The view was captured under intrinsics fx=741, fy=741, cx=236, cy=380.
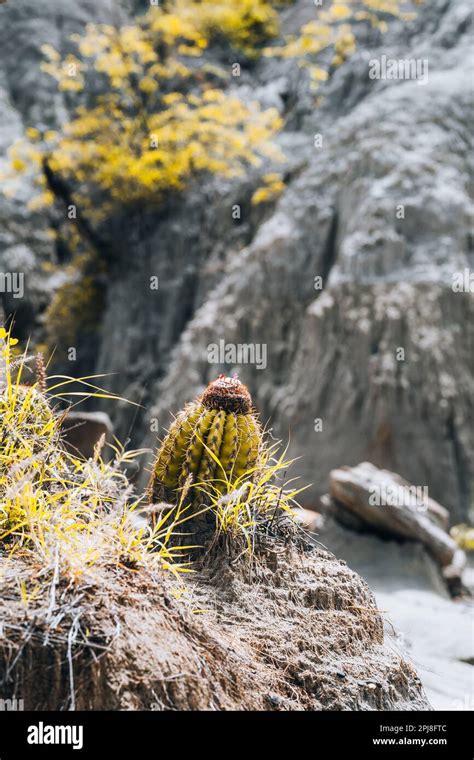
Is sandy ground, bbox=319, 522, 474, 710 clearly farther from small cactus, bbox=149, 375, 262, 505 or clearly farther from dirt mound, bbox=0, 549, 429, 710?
small cactus, bbox=149, 375, 262, 505

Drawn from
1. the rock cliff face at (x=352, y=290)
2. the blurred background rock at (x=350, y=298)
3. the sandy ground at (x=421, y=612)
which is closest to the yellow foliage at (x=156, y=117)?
the blurred background rock at (x=350, y=298)

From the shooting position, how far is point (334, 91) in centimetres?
1411

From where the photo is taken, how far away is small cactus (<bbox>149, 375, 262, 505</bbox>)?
10.1 feet

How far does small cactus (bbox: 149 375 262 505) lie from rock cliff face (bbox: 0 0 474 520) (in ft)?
17.5

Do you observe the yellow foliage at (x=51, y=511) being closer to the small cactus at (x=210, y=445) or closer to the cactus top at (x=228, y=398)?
the small cactus at (x=210, y=445)

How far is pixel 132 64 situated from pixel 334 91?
446 cm

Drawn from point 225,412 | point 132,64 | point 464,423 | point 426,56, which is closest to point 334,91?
point 426,56

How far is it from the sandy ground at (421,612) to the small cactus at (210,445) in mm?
853

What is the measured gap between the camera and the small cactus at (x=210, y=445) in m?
3.06

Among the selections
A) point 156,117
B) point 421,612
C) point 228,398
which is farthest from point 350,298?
point 156,117

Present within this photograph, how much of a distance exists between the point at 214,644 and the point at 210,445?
0.90 meters

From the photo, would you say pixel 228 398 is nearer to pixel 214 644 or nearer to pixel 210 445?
pixel 210 445

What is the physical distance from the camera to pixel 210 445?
120 inches
